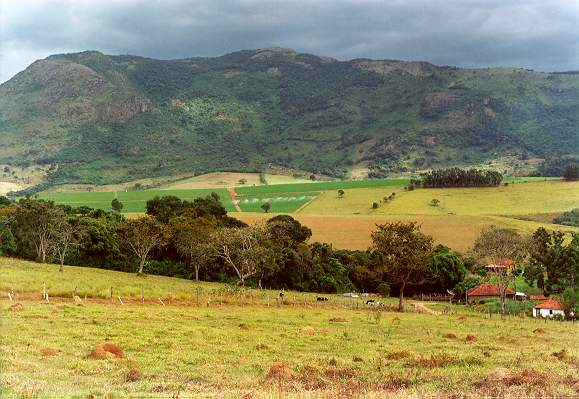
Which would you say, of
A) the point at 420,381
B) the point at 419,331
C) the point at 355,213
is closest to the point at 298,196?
the point at 355,213

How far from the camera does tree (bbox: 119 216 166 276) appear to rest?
74900 millimetres

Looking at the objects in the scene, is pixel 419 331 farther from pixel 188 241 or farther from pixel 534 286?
pixel 534 286

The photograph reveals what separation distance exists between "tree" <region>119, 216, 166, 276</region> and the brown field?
38.9 m

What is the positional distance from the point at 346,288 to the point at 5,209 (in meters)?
51.7

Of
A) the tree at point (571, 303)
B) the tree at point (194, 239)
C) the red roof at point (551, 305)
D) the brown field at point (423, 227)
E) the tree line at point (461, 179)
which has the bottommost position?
the red roof at point (551, 305)

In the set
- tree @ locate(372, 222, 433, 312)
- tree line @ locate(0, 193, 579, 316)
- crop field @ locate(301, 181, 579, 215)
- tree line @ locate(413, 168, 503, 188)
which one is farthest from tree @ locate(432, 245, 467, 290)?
tree line @ locate(413, 168, 503, 188)

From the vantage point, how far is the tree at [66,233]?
233 ft

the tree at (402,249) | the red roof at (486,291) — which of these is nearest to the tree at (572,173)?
the red roof at (486,291)

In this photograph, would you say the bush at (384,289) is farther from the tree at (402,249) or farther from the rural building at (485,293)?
the tree at (402,249)

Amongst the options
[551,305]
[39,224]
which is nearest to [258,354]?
[551,305]

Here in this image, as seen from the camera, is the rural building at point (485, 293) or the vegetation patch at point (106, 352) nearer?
the vegetation patch at point (106, 352)

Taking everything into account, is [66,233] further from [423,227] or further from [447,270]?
[423,227]

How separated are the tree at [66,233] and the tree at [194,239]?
1266 centimetres

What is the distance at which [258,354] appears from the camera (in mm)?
23375
